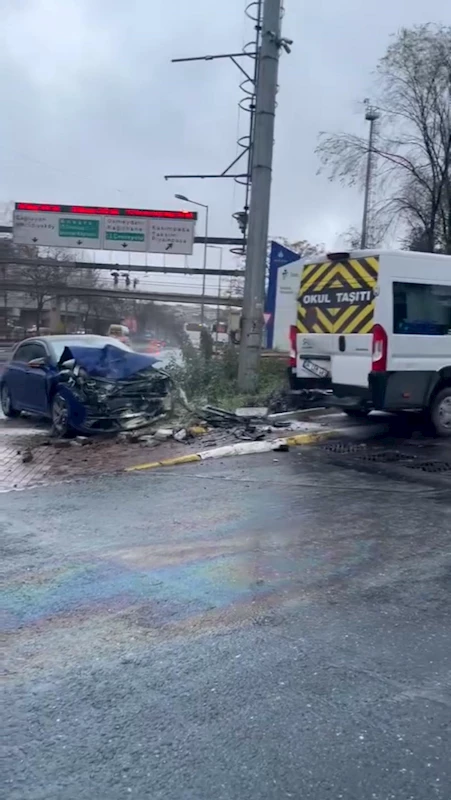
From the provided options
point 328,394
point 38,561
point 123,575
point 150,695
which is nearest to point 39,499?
point 38,561

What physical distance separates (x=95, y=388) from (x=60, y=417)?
2.40 feet

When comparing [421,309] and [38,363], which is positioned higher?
[421,309]

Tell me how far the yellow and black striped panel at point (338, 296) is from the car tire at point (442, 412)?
1.46 metres

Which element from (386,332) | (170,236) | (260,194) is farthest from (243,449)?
(170,236)

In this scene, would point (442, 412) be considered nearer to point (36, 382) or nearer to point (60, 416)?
point (60, 416)

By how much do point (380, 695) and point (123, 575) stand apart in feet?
7.23

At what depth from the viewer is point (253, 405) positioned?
13.0 metres

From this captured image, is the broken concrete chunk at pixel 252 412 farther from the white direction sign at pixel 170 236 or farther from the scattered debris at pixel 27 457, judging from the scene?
the white direction sign at pixel 170 236

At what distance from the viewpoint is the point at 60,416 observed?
11.6 m

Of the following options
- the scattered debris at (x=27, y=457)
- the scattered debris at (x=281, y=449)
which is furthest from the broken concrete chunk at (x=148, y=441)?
the scattered debris at (x=281, y=449)

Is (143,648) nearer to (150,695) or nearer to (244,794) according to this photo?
(150,695)

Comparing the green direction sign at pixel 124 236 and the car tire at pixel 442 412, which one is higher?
the green direction sign at pixel 124 236

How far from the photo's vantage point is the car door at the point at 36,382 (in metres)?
12.2

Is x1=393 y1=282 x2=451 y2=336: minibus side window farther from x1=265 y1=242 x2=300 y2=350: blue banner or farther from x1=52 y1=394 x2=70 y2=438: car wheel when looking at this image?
x1=265 y1=242 x2=300 y2=350: blue banner
